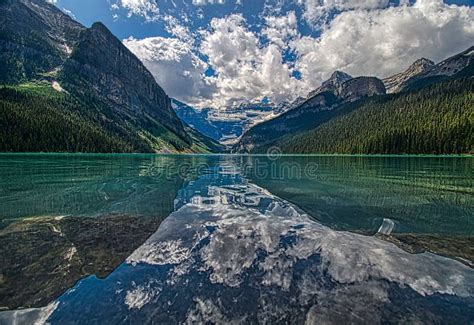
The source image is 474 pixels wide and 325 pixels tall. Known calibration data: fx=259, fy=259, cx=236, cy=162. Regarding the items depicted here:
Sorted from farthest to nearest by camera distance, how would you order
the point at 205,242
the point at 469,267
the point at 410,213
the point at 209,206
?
the point at 209,206, the point at 410,213, the point at 205,242, the point at 469,267

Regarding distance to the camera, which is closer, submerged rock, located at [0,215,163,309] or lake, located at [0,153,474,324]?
lake, located at [0,153,474,324]

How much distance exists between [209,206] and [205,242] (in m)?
6.82

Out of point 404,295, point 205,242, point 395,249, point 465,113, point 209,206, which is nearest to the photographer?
point 404,295

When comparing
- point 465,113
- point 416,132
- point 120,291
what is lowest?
point 120,291

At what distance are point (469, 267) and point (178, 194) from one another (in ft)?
61.5

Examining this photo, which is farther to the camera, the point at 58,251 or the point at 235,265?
the point at 58,251

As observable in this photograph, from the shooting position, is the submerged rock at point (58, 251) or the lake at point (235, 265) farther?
the submerged rock at point (58, 251)

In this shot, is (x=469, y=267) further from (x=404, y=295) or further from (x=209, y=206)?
(x=209, y=206)

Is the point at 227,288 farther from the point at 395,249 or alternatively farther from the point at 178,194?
the point at 178,194

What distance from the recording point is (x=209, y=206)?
56.3 ft

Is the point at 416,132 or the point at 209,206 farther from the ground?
the point at 416,132

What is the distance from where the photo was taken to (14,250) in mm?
9438

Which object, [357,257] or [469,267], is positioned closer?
[469,267]

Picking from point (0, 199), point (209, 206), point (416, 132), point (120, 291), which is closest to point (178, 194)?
point (209, 206)
